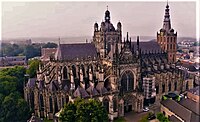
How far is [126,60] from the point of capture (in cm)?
2134

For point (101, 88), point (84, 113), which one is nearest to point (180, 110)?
point (101, 88)

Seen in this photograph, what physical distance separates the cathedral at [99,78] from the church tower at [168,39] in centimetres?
474

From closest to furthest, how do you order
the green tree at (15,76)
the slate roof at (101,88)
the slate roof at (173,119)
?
the slate roof at (173,119), the slate roof at (101,88), the green tree at (15,76)

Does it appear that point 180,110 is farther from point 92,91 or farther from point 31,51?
point 31,51

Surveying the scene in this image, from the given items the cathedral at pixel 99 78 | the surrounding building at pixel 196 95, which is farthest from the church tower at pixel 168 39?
the surrounding building at pixel 196 95

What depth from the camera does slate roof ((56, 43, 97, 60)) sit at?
2214 cm

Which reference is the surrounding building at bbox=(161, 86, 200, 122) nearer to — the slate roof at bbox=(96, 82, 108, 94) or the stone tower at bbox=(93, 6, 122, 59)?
the slate roof at bbox=(96, 82, 108, 94)

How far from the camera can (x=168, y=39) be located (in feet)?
95.0

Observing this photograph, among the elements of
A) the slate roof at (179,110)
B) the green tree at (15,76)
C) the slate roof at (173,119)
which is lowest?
the slate roof at (173,119)

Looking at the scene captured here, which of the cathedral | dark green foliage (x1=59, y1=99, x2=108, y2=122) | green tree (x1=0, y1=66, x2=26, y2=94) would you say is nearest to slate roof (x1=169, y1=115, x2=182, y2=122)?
the cathedral

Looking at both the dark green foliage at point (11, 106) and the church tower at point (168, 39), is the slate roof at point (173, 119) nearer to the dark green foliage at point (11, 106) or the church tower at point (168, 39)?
the church tower at point (168, 39)

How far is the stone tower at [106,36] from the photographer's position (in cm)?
2378

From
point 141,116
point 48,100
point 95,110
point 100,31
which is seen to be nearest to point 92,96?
point 95,110

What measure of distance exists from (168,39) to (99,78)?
13.2 metres
